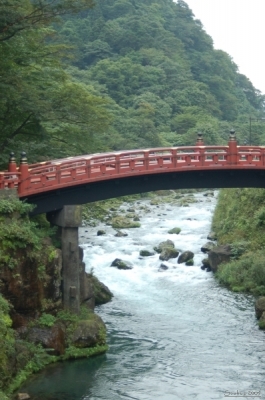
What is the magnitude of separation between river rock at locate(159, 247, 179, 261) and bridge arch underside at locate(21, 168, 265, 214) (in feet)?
45.6

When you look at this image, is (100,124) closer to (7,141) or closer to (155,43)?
(7,141)

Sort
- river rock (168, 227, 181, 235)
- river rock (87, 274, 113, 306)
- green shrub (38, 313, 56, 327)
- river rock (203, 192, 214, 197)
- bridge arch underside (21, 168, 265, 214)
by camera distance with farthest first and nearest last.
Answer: river rock (203, 192, 214, 197)
river rock (168, 227, 181, 235)
river rock (87, 274, 113, 306)
bridge arch underside (21, 168, 265, 214)
green shrub (38, 313, 56, 327)

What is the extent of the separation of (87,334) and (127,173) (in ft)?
23.7

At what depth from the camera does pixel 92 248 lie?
4878 centimetres

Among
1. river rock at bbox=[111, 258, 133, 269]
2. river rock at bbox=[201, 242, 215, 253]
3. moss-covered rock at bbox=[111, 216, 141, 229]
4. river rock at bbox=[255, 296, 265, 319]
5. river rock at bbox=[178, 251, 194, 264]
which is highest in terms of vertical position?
moss-covered rock at bbox=[111, 216, 141, 229]

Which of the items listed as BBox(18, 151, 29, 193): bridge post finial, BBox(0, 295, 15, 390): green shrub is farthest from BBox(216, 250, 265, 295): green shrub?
BBox(0, 295, 15, 390): green shrub

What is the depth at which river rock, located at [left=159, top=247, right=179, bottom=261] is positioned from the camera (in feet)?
153

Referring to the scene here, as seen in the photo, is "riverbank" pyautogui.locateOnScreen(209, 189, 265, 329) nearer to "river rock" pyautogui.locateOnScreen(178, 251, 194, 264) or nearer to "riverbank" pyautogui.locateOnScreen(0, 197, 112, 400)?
"river rock" pyautogui.locateOnScreen(178, 251, 194, 264)

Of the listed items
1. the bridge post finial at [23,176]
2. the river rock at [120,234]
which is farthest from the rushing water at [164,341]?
the bridge post finial at [23,176]

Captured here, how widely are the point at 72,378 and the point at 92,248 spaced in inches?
874

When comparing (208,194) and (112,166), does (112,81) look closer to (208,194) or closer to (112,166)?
(208,194)

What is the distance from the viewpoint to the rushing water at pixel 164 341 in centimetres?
2575

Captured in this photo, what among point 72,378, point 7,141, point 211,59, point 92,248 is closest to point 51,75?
point 7,141

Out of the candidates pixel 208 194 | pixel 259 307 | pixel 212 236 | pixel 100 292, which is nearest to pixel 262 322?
pixel 259 307
